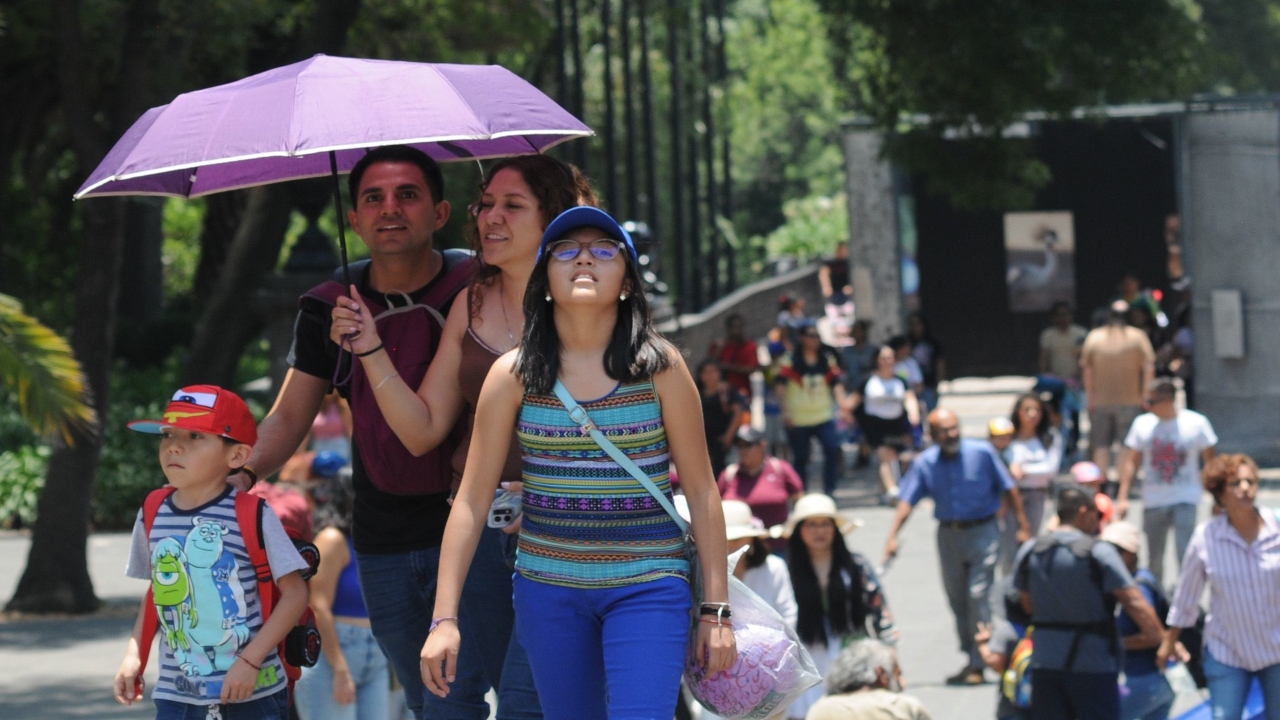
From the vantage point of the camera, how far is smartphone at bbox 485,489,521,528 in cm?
414

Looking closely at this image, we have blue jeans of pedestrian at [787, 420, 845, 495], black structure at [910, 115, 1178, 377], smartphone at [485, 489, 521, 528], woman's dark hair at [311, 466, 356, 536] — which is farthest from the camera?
black structure at [910, 115, 1178, 377]

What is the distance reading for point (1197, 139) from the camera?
19.2 m

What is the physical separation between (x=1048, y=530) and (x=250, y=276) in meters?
Answer: 7.29

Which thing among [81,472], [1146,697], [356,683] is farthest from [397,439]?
[81,472]

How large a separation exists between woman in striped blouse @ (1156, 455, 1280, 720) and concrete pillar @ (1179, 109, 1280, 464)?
1043cm

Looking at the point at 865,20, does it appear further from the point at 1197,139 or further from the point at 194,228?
the point at 194,228

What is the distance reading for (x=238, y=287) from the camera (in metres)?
14.2

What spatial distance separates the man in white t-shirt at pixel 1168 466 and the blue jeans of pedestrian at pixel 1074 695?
3710 mm

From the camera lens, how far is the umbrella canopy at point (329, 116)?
4160 millimetres

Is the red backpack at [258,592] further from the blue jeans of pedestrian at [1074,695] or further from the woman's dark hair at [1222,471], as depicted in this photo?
the woman's dark hair at [1222,471]

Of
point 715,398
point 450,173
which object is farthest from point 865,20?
point 450,173

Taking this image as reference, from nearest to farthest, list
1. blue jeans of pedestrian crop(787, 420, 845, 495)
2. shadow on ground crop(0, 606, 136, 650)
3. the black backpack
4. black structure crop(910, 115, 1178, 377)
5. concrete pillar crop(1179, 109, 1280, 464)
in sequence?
the black backpack, shadow on ground crop(0, 606, 136, 650), blue jeans of pedestrian crop(787, 420, 845, 495), concrete pillar crop(1179, 109, 1280, 464), black structure crop(910, 115, 1178, 377)

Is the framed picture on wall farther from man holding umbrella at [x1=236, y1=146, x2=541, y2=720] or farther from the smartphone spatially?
the smartphone

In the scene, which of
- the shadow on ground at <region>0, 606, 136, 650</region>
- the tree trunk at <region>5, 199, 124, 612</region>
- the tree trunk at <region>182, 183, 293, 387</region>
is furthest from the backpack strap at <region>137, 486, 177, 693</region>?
the tree trunk at <region>182, 183, 293, 387</region>
